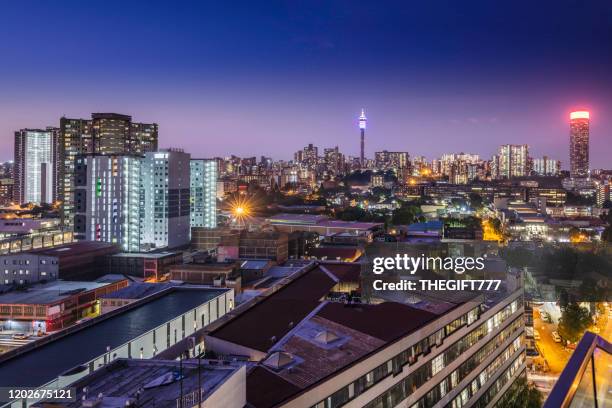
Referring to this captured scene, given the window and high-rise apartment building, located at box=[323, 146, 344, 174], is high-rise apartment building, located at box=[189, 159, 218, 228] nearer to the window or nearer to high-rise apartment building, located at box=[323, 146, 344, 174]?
the window

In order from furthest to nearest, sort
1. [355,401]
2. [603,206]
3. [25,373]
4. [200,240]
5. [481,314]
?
[603,206]
[200,240]
[481,314]
[25,373]
[355,401]

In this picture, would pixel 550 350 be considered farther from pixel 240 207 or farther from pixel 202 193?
pixel 240 207

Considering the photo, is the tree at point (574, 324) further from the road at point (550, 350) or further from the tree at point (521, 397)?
the tree at point (521, 397)

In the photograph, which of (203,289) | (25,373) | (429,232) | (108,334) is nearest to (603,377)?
(25,373)

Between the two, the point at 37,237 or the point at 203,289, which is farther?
the point at 37,237

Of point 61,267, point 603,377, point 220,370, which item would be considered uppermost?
point 603,377

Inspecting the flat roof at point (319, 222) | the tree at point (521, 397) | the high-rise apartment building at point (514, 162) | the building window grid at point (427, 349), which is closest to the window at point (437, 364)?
the building window grid at point (427, 349)

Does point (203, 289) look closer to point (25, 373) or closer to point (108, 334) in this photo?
point (108, 334)
